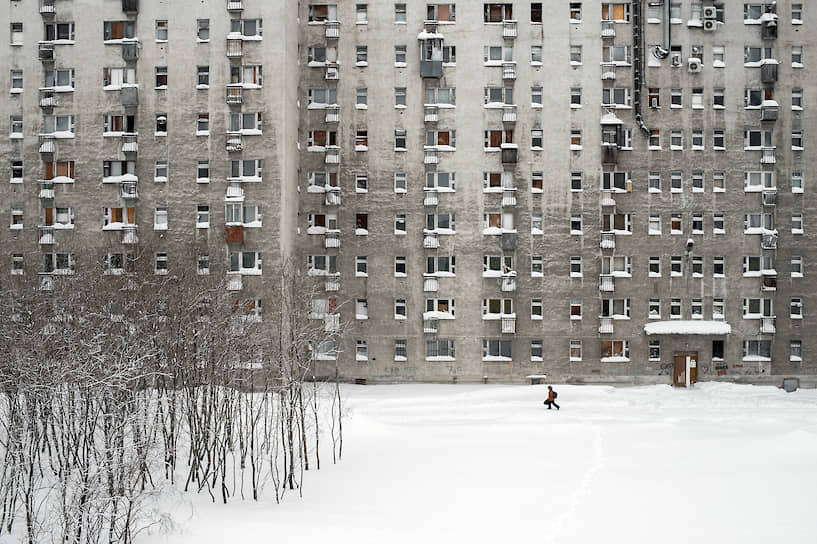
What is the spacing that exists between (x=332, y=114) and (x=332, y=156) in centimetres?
317

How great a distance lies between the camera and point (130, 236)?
6066cm

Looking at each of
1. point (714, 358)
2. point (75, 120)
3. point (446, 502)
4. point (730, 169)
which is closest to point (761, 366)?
point (714, 358)

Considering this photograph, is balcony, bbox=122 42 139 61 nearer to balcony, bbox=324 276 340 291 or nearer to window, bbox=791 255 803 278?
balcony, bbox=324 276 340 291

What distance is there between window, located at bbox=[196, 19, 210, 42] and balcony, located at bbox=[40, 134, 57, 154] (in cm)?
1298

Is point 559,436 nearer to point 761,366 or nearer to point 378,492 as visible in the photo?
point 378,492

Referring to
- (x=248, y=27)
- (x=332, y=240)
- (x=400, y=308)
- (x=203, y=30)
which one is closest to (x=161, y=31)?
(x=203, y=30)

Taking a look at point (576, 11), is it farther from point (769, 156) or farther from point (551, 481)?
point (551, 481)

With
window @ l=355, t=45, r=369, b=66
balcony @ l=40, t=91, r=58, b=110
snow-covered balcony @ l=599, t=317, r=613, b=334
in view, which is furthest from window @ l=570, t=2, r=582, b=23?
balcony @ l=40, t=91, r=58, b=110

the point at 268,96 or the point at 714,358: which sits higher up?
the point at 268,96

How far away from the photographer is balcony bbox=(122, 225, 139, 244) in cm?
6059

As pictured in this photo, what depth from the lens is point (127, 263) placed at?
56281mm

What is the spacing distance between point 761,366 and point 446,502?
1583 inches

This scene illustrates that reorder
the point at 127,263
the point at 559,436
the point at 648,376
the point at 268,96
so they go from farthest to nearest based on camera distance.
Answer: the point at 648,376
the point at 268,96
the point at 127,263
the point at 559,436

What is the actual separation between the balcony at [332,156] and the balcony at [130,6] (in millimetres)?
16660
